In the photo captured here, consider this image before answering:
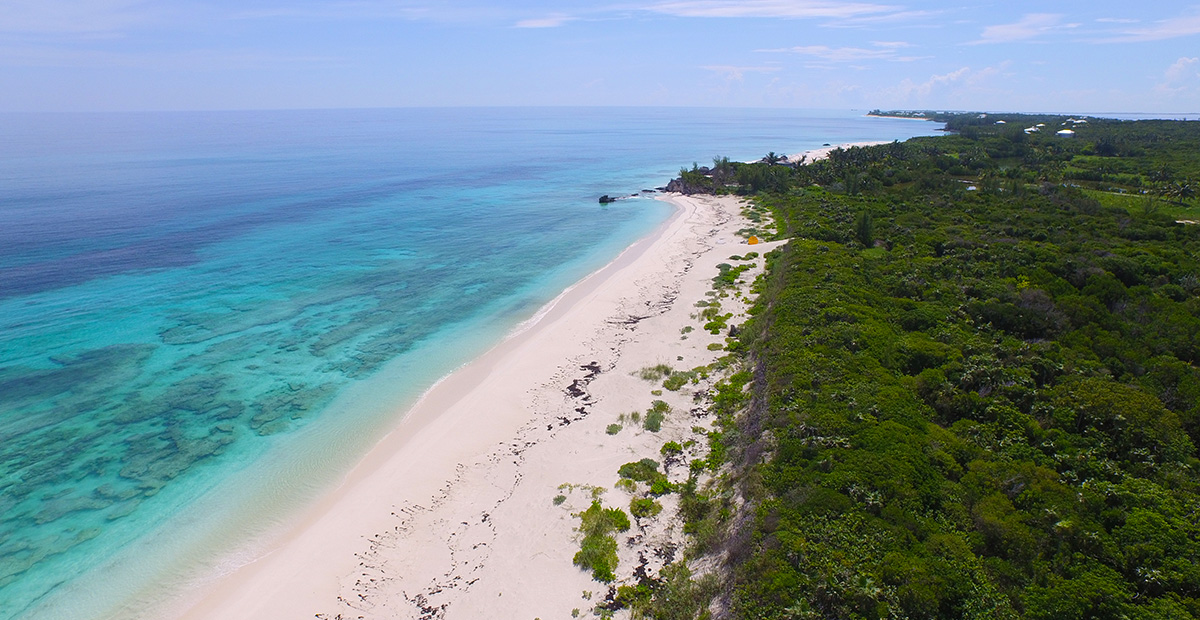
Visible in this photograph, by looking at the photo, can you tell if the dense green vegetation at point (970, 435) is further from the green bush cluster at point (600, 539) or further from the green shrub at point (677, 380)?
the green bush cluster at point (600, 539)

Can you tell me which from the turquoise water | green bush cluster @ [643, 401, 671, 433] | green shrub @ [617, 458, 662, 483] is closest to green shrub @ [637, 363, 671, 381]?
green bush cluster @ [643, 401, 671, 433]

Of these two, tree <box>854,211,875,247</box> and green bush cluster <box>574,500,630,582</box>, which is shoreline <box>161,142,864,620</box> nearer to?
green bush cluster <box>574,500,630,582</box>

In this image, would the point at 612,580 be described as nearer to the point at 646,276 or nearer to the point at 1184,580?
the point at 1184,580

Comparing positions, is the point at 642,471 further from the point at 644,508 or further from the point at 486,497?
the point at 486,497

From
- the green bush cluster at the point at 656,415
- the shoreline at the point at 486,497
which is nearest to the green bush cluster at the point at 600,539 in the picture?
the shoreline at the point at 486,497

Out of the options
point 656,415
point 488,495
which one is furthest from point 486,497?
point 656,415

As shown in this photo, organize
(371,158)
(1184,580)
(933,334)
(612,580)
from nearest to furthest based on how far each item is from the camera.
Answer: (1184,580)
(612,580)
(933,334)
(371,158)

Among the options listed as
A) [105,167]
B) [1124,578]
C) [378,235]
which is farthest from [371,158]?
[1124,578]
